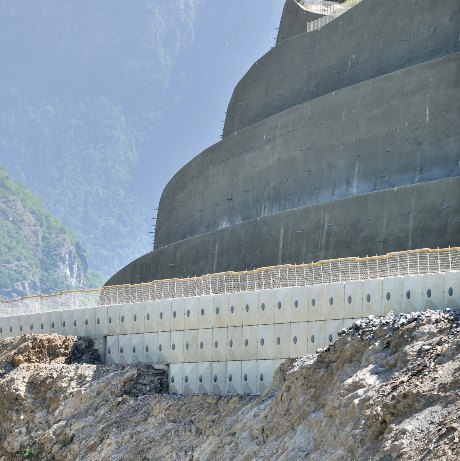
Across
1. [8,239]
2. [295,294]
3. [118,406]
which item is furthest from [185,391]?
[8,239]

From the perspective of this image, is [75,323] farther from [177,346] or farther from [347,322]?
[347,322]

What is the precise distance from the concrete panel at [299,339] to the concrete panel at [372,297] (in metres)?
2.33

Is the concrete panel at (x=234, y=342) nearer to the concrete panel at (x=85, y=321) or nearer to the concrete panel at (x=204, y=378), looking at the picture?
the concrete panel at (x=204, y=378)

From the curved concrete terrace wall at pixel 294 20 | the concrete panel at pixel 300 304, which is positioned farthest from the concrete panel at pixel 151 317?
the curved concrete terrace wall at pixel 294 20

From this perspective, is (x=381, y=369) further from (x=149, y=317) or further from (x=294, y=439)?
(x=149, y=317)

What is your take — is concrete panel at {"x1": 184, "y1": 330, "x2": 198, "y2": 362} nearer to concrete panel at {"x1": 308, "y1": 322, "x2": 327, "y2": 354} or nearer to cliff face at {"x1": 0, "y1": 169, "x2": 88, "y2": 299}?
concrete panel at {"x1": 308, "y1": 322, "x2": 327, "y2": 354}

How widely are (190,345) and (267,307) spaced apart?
4087 mm

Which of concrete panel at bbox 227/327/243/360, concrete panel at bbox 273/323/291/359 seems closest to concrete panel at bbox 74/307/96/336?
concrete panel at bbox 227/327/243/360

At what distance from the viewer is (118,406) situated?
152 feet

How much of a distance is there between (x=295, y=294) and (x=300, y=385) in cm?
497

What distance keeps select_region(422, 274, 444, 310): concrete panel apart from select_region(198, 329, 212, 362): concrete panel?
30.2 feet

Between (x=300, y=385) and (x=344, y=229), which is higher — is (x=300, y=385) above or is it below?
below

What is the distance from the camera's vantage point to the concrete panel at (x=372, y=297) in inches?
1542

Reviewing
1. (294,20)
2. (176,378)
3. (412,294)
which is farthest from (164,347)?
(294,20)
